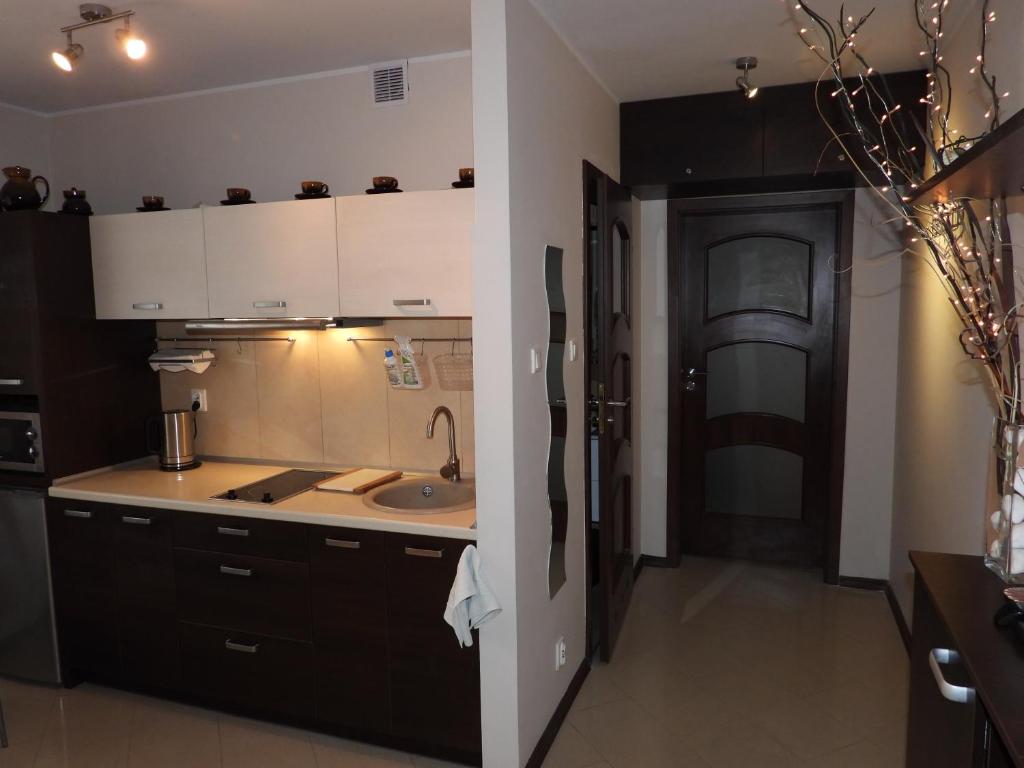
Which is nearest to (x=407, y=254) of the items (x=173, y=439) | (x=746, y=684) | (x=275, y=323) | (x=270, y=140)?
(x=275, y=323)

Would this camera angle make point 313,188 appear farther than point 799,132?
No

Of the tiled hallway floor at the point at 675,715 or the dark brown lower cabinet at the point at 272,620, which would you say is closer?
the dark brown lower cabinet at the point at 272,620

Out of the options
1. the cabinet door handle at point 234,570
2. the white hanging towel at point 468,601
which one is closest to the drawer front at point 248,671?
the cabinet door handle at point 234,570

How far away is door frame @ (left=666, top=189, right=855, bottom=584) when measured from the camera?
4.07 m

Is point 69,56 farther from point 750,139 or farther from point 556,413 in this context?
point 750,139

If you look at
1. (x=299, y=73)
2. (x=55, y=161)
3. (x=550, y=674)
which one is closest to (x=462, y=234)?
(x=299, y=73)

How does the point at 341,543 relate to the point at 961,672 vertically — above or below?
below

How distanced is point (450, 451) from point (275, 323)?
0.91 metres

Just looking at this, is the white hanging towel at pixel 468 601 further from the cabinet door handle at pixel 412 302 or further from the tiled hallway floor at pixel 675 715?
the cabinet door handle at pixel 412 302

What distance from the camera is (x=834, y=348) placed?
4.14 m

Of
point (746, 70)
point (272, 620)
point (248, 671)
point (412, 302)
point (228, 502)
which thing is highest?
point (746, 70)

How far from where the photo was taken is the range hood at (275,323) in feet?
10.1

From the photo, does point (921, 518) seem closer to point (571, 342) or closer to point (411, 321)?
point (571, 342)

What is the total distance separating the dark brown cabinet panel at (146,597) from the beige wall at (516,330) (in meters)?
1.44
